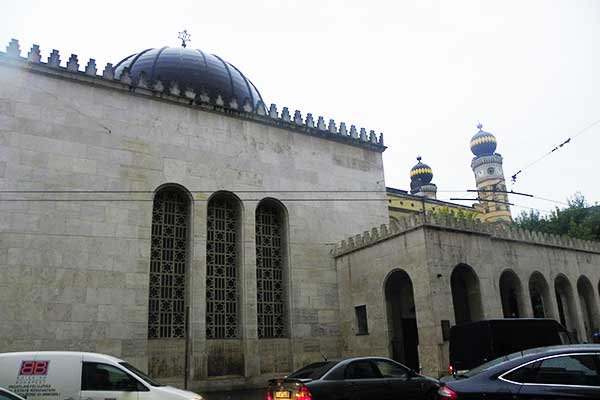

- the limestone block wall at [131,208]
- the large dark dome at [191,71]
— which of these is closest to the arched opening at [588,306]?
the limestone block wall at [131,208]

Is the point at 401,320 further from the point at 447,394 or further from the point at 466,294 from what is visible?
the point at 447,394

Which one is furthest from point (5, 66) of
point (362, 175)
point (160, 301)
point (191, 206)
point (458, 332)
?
point (458, 332)

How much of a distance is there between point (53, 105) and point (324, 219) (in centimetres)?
1210

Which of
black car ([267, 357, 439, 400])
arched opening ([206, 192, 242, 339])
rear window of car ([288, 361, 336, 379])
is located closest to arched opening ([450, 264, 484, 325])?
black car ([267, 357, 439, 400])

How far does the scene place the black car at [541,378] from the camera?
6.23 m

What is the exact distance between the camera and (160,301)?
17922 millimetres

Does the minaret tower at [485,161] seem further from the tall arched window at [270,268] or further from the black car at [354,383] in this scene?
the black car at [354,383]

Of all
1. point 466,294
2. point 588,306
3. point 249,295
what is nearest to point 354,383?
point 249,295

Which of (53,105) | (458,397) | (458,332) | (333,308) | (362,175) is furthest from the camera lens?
(362,175)

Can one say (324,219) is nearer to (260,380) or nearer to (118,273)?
(260,380)

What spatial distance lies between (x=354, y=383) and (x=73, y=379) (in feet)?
17.9

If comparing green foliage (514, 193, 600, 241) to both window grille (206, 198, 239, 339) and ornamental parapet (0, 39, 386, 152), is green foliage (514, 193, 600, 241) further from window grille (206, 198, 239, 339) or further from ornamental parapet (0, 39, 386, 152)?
window grille (206, 198, 239, 339)

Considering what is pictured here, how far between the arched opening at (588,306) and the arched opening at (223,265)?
54.9 feet

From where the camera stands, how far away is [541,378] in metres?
6.47
